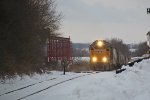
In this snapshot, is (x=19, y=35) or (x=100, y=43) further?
(x=100, y=43)

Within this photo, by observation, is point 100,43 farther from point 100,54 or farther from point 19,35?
point 19,35

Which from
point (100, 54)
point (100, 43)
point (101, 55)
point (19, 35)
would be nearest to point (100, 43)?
point (100, 43)

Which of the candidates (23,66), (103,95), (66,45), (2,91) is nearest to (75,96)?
(103,95)

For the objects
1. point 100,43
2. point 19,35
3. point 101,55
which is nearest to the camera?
point 19,35

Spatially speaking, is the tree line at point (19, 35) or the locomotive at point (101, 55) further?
the locomotive at point (101, 55)

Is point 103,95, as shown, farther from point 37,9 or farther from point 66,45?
point 66,45

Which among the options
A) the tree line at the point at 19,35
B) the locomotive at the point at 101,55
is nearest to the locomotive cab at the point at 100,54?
the locomotive at the point at 101,55

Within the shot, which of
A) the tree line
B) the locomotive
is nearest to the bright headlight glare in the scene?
the locomotive

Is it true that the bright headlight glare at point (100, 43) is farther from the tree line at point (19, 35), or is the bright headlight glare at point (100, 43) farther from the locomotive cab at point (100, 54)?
the tree line at point (19, 35)

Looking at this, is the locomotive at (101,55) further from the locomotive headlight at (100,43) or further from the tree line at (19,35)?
the tree line at (19,35)

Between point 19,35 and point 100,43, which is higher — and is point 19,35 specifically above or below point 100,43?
below

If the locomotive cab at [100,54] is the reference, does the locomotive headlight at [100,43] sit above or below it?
above

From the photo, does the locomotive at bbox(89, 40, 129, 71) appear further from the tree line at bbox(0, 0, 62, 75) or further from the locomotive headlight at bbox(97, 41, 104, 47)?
the tree line at bbox(0, 0, 62, 75)

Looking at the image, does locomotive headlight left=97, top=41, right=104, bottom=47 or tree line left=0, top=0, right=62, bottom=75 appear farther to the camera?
locomotive headlight left=97, top=41, right=104, bottom=47
